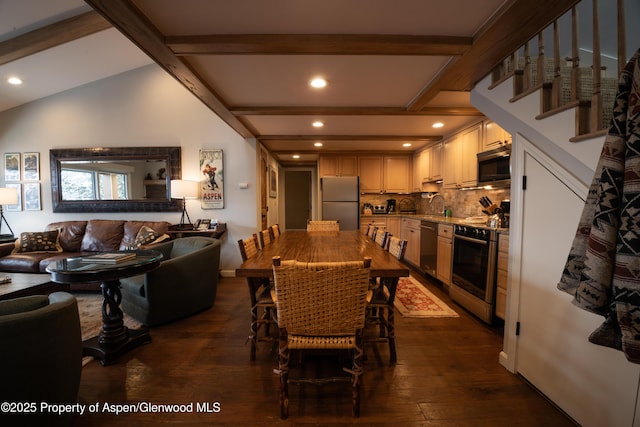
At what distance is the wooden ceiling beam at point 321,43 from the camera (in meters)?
1.64

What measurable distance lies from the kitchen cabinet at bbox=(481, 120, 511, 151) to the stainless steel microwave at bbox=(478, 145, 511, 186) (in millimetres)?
82

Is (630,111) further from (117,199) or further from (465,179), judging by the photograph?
(117,199)

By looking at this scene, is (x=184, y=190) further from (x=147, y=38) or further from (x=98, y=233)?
(x=147, y=38)

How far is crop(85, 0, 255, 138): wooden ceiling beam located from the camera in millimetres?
1303

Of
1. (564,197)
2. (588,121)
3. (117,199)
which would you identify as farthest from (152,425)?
(117,199)

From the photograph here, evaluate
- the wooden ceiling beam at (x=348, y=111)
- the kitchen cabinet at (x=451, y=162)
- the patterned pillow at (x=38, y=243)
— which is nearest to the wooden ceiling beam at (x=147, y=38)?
the wooden ceiling beam at (x=348, y=111)

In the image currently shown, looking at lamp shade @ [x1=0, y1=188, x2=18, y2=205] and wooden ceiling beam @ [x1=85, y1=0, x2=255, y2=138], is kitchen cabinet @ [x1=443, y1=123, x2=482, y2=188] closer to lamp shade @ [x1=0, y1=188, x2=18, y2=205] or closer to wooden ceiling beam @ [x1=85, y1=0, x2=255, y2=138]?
wooden ceiling beam @ [x1=85, y1=0, x2=255, y2=138]

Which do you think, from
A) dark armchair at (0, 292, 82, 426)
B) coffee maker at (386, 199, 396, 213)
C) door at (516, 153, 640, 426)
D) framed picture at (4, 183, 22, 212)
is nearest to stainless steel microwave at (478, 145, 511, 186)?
door at (516, 153, 640, 426)

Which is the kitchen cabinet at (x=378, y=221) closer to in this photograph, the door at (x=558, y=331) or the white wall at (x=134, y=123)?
the white wall at (x=134, y=123)

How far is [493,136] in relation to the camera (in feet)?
9.31

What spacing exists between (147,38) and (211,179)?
264cm

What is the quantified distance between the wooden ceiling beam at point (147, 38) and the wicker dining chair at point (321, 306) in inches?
60.6

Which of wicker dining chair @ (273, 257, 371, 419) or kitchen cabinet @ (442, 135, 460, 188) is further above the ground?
kitchen cabinet @ (442, 135, 460, 188)

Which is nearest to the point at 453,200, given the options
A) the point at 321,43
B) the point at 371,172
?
the point at 371,172
